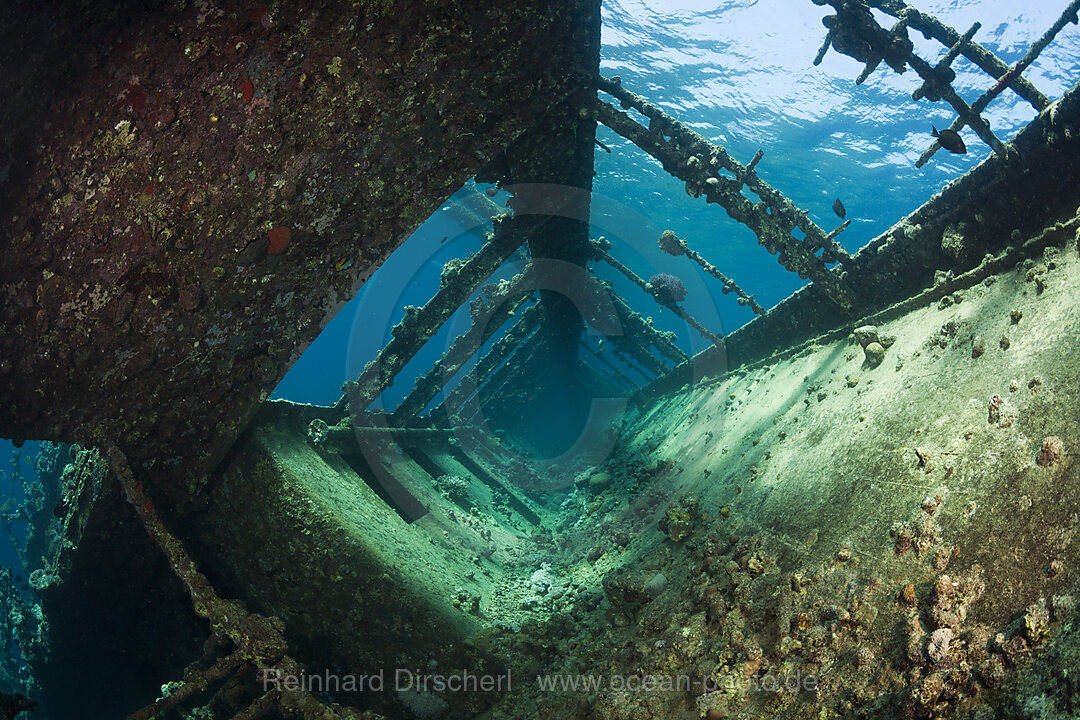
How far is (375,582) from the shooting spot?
2.82 meters

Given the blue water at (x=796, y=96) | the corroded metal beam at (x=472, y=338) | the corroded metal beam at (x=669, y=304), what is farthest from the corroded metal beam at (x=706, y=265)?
the blue water at (x=796, y=96)

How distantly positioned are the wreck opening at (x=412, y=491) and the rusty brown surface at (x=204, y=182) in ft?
0.04

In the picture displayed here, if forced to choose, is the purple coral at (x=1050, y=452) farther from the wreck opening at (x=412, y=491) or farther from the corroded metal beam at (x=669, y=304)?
the corroded metal beam at (x=669, y=304)

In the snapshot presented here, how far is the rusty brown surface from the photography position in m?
1.85

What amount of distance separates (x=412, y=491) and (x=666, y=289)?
5.48 metres

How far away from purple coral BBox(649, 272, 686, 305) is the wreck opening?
334 cm

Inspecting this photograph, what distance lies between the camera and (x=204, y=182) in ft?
6.74

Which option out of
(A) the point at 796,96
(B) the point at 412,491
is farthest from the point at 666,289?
(A) the point at 796,96

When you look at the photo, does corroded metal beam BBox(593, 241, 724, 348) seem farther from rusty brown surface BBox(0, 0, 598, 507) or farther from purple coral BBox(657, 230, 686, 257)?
rusty brown surface BBox(0, 0, 598, 507)

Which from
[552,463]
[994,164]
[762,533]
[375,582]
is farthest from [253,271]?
[552,463]

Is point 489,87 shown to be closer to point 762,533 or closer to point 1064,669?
point 762,533

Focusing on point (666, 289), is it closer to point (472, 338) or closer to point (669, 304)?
point (669, 304)

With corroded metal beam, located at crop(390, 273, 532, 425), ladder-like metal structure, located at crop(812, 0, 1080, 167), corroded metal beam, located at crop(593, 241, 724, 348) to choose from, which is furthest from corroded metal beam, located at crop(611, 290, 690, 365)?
ladder-like metal structure, located at crop(812, 0, 1080, 167)

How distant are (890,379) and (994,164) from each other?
78.7 inches
